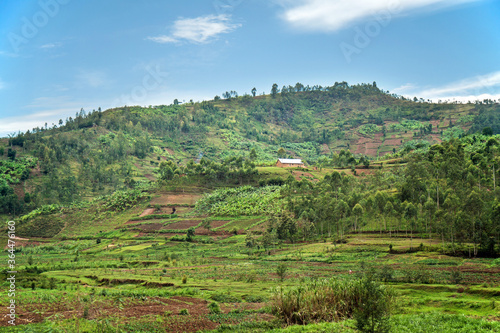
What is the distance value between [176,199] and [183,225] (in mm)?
21241

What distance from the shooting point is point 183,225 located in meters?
92.0

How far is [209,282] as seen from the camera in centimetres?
4466

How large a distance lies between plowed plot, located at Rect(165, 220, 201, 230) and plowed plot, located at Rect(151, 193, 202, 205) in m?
15.7

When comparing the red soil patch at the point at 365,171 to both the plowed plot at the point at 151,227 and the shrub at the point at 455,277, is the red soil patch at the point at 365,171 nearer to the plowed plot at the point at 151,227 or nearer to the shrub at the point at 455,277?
the plowed plot at the point at 151,227

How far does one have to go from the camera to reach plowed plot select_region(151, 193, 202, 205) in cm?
11006

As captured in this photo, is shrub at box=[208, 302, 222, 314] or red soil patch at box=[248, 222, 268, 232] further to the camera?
red soil patch at box=[248, 222, 268, 232]

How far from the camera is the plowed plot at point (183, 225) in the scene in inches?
3558

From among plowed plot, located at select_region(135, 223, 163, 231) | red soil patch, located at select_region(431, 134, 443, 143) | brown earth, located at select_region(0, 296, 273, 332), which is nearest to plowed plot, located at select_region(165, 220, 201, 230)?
plowed plot, located at select_region(135, 223, 163, 231)

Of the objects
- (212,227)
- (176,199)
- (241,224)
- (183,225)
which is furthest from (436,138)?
(183,225)

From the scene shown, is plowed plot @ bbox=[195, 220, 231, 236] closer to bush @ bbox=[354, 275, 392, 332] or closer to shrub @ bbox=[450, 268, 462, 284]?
shrub @ bbox=[450, 268, 462, 284]

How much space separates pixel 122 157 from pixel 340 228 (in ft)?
367

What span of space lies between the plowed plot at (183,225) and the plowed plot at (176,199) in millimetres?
15723

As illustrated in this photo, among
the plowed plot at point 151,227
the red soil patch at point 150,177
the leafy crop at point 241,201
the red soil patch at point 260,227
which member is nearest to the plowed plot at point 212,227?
the leafy crop at point 241,201

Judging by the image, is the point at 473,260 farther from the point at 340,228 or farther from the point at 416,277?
the point at 340,228
